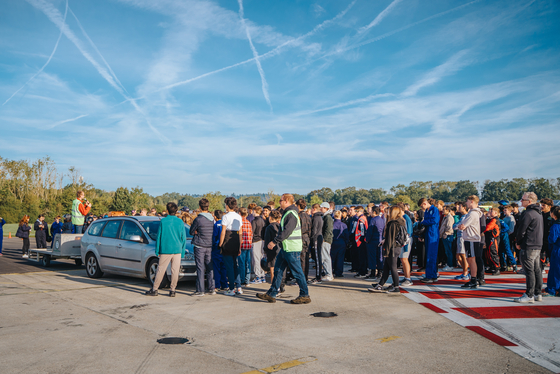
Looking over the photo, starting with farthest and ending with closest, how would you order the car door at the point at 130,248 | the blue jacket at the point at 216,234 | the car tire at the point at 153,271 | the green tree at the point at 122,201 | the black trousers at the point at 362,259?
the green tree at the point at 122,201, the black trousers at the point at 362,259, the car door at the point at 130,248, the car tire at the point at 153,271, the blue jacket at the point at 216,234

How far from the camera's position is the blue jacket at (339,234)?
11.3 metres

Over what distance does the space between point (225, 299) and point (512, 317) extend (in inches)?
201

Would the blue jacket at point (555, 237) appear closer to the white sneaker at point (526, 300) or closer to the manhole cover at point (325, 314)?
the white sneaker at point (526, 300)

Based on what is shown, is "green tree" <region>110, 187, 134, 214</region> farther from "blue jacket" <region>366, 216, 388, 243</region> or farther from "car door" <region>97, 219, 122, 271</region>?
"blue jacket" <region>366, 216, 388, 243</region>

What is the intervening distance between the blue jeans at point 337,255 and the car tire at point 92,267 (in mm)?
6336

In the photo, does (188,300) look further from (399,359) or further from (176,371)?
(399,359)

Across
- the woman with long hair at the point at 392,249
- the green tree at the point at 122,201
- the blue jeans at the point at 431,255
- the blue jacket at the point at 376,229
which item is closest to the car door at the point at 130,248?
the woman with long hair at the point at 392,249

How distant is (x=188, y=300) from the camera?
317 inches

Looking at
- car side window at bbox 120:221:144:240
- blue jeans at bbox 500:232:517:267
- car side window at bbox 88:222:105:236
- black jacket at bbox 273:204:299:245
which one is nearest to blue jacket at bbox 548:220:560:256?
blue jeans at bbox 500:232:517:267

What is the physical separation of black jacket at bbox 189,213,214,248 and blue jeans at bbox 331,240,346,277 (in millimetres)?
4140

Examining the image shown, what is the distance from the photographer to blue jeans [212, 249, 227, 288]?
8891 millimetres

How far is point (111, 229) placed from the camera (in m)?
10.5

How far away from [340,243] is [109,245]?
614 cm

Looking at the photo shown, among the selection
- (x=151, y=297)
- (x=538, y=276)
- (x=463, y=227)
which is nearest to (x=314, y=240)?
(x=463, y=227)
